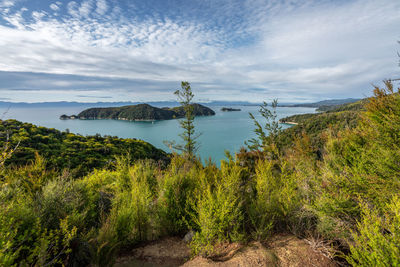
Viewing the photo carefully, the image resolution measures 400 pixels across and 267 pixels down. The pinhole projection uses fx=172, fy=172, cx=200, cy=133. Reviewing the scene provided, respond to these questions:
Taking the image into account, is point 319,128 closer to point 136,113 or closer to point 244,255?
point 244,255

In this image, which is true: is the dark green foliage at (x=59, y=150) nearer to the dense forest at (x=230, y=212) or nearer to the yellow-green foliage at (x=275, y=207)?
the dense forest at (x=230, y=212)

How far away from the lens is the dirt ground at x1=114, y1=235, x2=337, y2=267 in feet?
9.33

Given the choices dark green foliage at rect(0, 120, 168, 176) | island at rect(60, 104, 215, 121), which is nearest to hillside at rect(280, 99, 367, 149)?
dark green foliage at rect(0, 120, 168, 176)

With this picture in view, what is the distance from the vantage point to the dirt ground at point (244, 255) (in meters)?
2.84

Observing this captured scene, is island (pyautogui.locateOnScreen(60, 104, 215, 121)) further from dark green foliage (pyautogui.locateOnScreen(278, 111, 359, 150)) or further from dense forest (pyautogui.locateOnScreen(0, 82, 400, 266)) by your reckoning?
dense forest (pyautogui.locateOnScreen(0, 82, 400, 266))

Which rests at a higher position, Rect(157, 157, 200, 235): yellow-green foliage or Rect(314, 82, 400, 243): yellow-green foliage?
Rect(314, 82, 400, 243): yellow-green foliage

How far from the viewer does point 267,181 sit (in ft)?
13.5

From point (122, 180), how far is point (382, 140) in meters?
7.19

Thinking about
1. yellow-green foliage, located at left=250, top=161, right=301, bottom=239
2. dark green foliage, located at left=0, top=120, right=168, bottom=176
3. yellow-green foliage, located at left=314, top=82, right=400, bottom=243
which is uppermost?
yellow-green foliage, located at left=314, top=82, right=400, bottom=243

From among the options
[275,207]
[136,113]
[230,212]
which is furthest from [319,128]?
[136,113]

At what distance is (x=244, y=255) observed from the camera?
3047mm

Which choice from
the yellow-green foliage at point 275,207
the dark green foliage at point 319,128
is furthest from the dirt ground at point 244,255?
the dark green foliage at point 319,128

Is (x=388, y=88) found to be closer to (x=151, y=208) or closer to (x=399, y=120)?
(x=399, y=120)

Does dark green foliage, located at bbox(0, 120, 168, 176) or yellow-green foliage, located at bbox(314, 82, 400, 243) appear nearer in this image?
yellow-green foliage, located at bbox(314, 82, 400, 243)
